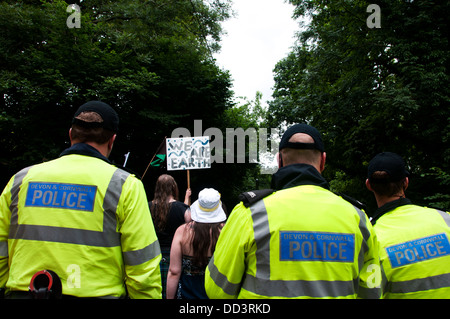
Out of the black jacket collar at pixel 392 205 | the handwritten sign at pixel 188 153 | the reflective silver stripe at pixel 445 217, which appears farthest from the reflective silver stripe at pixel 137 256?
the handwritten sign at pixel 188 153

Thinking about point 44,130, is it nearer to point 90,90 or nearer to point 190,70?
point 90,90

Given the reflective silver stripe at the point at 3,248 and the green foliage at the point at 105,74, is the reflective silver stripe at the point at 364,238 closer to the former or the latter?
the reflective silver stripe at the point at 3,248

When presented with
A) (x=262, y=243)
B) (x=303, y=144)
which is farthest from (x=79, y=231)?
(x=303, y=144)

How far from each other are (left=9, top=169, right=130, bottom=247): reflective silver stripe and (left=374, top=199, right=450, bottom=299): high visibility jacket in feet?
5.57

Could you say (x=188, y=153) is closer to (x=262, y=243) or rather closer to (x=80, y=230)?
(x=80, y=230)

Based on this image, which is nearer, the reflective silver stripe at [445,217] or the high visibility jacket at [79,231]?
the high visibility jacket at [79,231]

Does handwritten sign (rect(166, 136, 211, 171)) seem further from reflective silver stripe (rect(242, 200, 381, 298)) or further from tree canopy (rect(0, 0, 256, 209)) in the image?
reflective silver stripe (rect(242, 200, 381, 298))

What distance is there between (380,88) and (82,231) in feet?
39.1

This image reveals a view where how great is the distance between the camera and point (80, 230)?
6.00 ft

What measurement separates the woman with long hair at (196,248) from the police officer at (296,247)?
133 centimetres

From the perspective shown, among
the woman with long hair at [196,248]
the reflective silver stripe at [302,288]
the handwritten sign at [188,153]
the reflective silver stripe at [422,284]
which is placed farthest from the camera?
the handwritten sign at [188,153]

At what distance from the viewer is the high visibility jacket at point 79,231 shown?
1.80 metres
